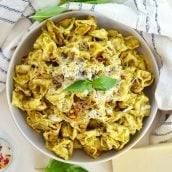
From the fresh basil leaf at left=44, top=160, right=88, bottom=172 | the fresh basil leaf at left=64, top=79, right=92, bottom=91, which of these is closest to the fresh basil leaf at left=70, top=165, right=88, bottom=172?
the fresh basil leaf at left=44, top=160, right=88, bottom=172

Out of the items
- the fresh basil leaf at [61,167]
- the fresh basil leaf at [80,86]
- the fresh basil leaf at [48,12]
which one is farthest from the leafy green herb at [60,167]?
the fresh basil leaf at [48,12]

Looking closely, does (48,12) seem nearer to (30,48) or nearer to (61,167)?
(30,48)

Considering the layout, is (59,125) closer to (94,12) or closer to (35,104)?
(35,104)

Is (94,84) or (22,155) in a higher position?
(94,84)

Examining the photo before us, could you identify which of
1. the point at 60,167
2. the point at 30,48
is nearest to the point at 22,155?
the point at 60,167

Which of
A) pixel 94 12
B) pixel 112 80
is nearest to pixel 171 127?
pixel 112 80

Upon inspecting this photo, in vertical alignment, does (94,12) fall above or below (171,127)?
above

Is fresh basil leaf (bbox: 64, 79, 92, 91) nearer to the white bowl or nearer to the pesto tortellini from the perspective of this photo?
the pesto tortellini
